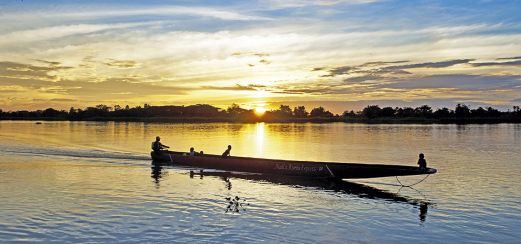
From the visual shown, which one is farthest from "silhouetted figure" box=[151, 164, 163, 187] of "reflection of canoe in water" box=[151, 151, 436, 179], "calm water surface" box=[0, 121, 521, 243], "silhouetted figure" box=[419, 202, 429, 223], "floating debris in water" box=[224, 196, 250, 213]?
"silhouetted figure" box=[419, 202, 429, 223]

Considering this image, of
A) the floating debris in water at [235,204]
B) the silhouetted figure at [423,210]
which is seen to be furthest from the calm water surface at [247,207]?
the floating debris in water at [235,204]

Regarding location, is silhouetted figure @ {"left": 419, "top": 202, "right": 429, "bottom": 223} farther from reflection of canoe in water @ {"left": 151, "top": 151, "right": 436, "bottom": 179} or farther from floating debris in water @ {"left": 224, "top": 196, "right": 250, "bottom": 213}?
floating debris in water @ {"left": 224, "top": 196, "right": 250, "bottom": 213}

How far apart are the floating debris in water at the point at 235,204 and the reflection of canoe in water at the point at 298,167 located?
657 cm

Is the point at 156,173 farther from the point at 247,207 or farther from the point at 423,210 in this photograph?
the point at 423,210

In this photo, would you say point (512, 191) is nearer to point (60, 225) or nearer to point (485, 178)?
point (485, 178)

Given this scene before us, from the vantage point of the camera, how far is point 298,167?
2661 cm

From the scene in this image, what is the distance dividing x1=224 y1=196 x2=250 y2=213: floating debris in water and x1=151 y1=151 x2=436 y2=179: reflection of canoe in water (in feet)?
21.6

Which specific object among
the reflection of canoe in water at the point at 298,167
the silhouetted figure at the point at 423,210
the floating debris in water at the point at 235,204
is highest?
the reflection of canoe in water at the point at 298,167

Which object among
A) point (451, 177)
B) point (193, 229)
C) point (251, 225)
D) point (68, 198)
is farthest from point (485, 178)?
point (68, 198)

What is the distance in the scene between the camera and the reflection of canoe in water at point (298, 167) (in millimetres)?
23952

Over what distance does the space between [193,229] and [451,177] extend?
64.2 ft

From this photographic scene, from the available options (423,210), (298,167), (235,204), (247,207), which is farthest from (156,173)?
(423,210)

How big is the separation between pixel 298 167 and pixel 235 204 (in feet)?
26.7

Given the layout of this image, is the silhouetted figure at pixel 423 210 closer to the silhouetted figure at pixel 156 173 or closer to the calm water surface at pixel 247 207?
the calm water surface at pixel 247 207
